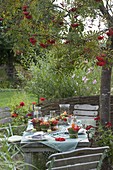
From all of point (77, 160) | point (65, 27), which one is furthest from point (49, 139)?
point (65, 27)

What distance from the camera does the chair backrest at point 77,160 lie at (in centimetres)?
263

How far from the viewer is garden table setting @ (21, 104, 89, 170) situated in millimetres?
3436

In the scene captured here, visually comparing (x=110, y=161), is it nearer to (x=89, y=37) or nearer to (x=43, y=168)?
(x=43, y=168)

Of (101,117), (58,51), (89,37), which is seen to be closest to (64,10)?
(89,37)

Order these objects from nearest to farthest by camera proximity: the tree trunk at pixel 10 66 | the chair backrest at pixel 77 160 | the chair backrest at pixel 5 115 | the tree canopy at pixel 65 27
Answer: the chair backrest at pixel 77 160
the tree canopy at pixel 65 27
the chair backrest at pixel 5 115
the tree trunk at pixel 10 66

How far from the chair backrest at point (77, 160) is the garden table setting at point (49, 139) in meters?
0.51

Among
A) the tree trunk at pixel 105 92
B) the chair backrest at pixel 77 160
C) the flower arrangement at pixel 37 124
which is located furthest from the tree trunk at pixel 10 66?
the chair backrest at pixel 77 160

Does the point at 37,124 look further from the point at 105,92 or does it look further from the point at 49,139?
the point at 105,92

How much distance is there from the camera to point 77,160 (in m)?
2.66

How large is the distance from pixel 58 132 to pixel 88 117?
5.18ft

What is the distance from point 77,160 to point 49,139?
0.90 metres

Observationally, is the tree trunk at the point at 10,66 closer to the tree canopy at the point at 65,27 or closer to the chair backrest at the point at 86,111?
the chair backrest at the point at 86,111

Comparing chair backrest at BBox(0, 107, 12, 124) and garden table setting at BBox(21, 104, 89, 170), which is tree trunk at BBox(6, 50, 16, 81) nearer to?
chair backrest at BBox(0, 107, 12, 124)

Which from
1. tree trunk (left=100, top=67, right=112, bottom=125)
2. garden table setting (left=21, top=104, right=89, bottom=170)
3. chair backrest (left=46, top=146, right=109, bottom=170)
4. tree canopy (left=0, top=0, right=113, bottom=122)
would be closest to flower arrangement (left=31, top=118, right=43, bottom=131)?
garden table setting (left=21, top=104, right=89, bottom=170)
